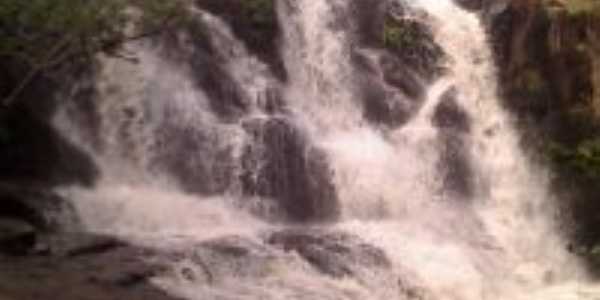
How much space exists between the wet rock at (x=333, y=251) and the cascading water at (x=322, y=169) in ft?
0.10

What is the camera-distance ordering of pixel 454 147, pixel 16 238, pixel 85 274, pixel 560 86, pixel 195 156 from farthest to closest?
pixel 454 147 < pixel 560 86 < pixel 195 156 < pixel 16 238 < pixel 85 274

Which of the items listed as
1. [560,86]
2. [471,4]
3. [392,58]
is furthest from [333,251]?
[471,4]

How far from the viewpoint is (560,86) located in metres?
18.6

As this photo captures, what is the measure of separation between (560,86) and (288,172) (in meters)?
4.21

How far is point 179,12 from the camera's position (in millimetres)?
15445

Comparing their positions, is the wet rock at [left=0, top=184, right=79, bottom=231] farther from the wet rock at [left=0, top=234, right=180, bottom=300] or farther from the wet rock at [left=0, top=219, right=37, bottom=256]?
the wet rock at [left=0, top=234, right=180, bottom=300]

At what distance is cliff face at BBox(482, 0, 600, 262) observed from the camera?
18.1m

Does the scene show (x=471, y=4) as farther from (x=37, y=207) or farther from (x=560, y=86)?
(x=37, y=207)

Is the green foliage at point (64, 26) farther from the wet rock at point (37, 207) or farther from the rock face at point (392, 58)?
the rock face at point (392, 58)

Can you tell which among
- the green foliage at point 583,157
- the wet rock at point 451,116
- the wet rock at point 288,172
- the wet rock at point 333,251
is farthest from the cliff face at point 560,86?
the wet rock at point 333,251

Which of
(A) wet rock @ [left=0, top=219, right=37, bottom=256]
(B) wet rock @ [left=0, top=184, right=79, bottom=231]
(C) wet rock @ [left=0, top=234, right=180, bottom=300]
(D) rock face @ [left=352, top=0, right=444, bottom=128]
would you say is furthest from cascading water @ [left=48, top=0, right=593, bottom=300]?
(A) wet rock @ [left=0, top=219, right=37, bottom=256]

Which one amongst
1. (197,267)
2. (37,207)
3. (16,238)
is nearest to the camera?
(197,267)

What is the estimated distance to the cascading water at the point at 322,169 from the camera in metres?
16.5

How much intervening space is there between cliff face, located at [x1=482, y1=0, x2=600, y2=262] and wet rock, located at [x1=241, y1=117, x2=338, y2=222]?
3166 millimetres
